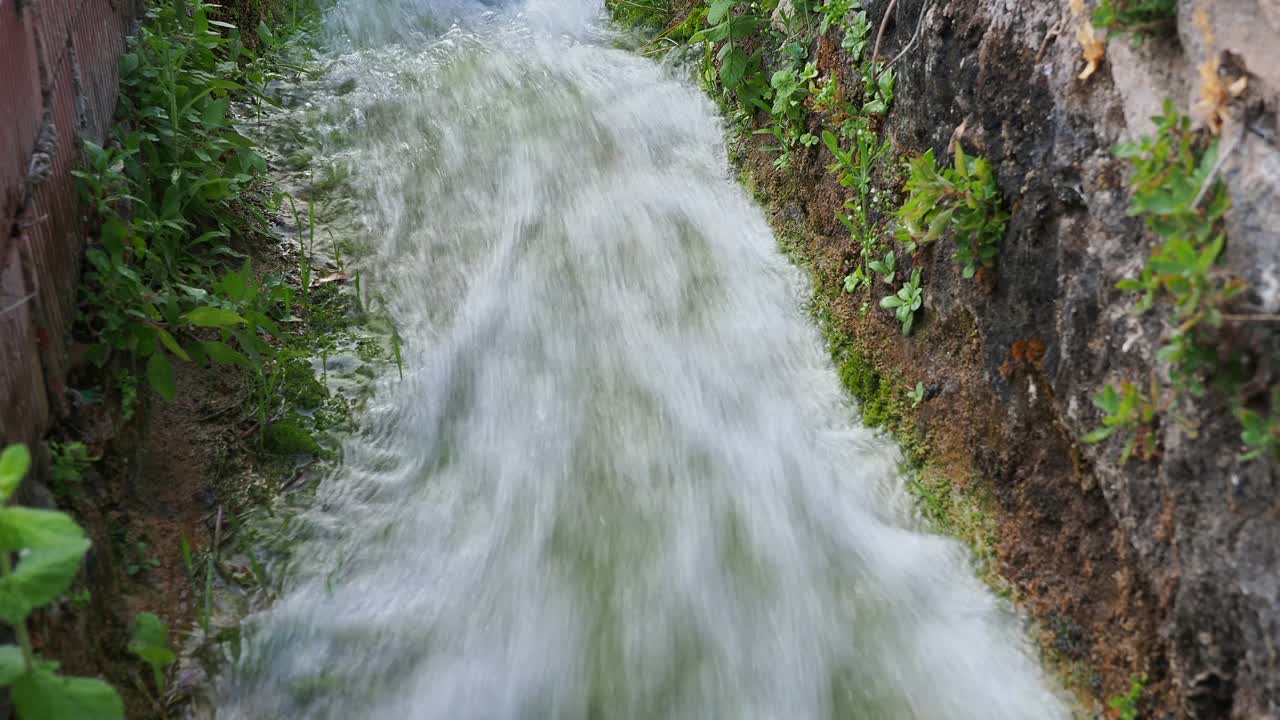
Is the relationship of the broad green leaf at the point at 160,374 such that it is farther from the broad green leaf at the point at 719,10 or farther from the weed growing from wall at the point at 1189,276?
the broad green leaf at the point at 719,10

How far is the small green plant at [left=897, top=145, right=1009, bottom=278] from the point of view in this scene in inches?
96.7

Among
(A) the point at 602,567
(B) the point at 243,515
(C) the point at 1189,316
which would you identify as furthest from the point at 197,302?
(C) the point at 1189,316

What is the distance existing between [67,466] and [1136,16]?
2.55m

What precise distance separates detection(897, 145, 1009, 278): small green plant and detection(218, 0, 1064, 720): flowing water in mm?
691

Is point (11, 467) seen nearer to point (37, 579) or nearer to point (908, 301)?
point (37, 579)

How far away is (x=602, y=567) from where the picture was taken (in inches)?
102

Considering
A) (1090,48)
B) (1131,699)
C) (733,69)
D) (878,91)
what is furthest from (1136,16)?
(733,69)

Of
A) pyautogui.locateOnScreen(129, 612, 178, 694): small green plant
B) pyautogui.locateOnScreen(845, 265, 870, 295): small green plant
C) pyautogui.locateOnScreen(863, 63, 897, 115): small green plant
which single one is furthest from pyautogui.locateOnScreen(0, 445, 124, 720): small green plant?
pyautogui.locateOnScreen(863, 63, 897, 115): small green plant

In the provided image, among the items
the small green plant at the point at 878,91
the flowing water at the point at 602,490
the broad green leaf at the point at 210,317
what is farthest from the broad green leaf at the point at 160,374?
the small green plant at the point at 878,91

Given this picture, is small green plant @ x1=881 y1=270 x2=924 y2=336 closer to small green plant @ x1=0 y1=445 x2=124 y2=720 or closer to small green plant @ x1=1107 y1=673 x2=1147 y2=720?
small green plant @ x1=1107 y1=673 x2=1147 y2=720

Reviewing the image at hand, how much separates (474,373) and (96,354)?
1.17 meters

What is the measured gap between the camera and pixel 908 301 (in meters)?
2.86

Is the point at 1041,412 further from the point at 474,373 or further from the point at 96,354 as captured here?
the point at 96,354

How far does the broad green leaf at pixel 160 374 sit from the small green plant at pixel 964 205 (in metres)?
2.08
